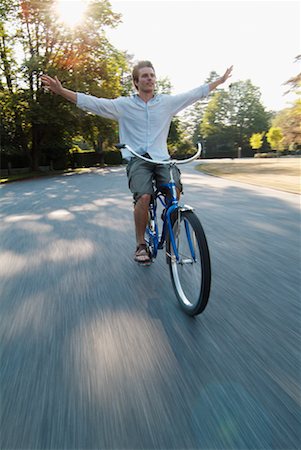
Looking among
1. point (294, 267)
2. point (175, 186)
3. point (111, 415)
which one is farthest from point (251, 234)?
point (111, 415)

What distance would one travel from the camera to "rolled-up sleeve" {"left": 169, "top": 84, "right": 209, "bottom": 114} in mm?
3732

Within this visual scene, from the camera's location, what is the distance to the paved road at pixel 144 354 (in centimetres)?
162

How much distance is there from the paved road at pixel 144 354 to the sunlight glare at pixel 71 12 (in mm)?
26012

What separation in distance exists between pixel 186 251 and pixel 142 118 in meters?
1.44

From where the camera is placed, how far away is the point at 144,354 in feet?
7.39

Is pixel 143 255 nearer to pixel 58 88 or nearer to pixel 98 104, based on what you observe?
pixel 98 104

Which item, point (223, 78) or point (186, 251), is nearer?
point (186, 251)

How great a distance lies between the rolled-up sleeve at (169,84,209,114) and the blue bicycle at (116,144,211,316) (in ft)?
1.97

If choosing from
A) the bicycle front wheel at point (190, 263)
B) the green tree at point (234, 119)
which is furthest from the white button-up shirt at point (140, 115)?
the green tree at point (234, 119)

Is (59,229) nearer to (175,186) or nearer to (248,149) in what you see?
(175,186)

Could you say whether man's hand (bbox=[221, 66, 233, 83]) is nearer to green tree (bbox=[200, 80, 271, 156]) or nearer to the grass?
the grass

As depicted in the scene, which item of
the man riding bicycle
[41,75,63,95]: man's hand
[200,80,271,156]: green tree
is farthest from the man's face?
[200,80,271,156]: green tree

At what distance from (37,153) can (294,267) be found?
1172 inches

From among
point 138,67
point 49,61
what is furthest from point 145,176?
point 49,61
